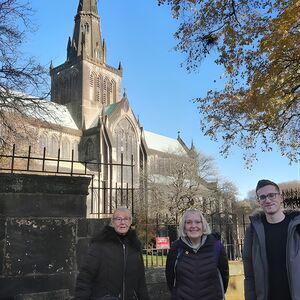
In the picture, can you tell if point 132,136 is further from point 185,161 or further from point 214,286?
point 214,286

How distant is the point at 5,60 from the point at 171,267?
8.69 metres

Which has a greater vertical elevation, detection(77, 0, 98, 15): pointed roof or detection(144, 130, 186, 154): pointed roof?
detection(77, 0, 98, 15): pointed roof

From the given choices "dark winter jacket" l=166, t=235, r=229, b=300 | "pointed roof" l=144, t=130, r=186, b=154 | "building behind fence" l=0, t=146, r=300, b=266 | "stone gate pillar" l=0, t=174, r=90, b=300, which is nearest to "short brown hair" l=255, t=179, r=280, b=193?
"dark winter jacket" l=166, t=235, r=229, b=300

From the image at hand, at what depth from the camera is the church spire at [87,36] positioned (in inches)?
2697

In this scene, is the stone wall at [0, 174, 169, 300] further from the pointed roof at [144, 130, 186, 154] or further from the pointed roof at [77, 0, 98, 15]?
the pointed roof at [77, 0, 98, 15]

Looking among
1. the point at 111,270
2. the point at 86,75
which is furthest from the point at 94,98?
the point at 111,270

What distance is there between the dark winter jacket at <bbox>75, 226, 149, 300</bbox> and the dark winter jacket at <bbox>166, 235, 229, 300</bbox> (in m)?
0.33

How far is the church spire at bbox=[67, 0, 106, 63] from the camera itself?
225 feet

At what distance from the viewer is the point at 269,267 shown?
122 inches

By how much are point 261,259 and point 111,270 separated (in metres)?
1.30

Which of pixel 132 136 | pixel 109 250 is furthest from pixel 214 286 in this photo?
pixel 132 136

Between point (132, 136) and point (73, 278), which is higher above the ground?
point (132, 136)

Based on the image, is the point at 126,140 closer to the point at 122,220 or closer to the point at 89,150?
the point at 89,150

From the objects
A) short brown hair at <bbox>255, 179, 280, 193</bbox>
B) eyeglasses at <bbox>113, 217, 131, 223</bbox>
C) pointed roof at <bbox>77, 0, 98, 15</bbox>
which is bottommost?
eyeglasses at <bbox>113, 217, 131, 223</bbox>
